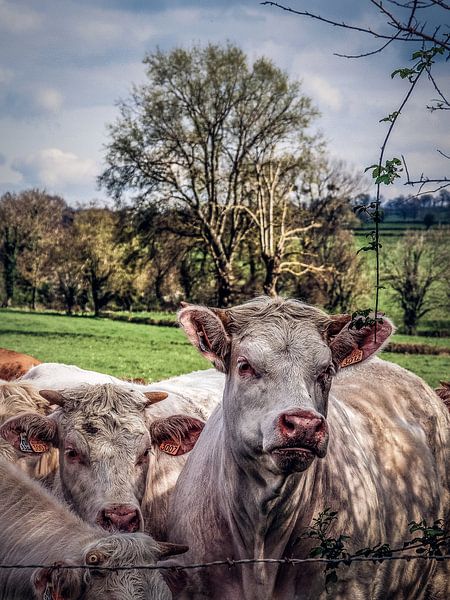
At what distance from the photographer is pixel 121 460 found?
5191mm

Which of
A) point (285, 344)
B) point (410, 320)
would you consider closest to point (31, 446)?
point (285, 344)

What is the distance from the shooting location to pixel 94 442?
5.23 metres

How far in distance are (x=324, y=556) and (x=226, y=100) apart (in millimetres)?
36460

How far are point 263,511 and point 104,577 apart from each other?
4.20ft

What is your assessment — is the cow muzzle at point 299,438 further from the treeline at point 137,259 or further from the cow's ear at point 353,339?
the treeline at point 137,259

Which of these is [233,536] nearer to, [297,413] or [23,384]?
[297,413]

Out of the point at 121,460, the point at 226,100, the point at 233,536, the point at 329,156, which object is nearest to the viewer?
the point at 233,536

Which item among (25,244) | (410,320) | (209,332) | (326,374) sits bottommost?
(410,320)

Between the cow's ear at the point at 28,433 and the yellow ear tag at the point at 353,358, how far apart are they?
2.34m

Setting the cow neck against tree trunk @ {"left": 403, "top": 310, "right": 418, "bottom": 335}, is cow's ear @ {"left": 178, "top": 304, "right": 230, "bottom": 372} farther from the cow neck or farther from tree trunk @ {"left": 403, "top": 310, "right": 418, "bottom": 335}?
tree trunk @ {"left": 403, "top": 310, "right": 418, "bottom": 335}

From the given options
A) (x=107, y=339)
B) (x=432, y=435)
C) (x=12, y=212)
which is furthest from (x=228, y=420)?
(x=12, y=212)

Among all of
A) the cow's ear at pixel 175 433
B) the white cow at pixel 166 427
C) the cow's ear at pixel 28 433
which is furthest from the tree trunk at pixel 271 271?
the cow's ear at pixel 28 433

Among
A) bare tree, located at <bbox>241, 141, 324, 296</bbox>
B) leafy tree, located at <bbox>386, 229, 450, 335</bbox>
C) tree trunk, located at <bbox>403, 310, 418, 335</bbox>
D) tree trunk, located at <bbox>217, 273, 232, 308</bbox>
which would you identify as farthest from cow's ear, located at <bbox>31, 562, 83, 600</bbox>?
tree trunk, located at <bbox>403, 310, 418, 335</bbox>

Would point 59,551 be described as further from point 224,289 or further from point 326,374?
point 224,289
